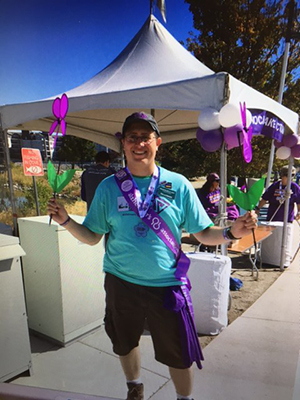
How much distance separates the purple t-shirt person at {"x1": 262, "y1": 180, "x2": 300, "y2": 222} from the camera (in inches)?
198

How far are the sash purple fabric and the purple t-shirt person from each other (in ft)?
13.2

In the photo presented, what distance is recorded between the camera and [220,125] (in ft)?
7.80

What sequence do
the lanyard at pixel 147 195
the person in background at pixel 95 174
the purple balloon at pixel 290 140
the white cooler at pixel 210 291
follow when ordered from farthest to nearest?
the purple balloon at pixel 290 140
the person in background at pixel 95 174
the white cooler at pixel 210 291
the lanyard at pixel 147 195

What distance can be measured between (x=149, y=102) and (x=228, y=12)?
1832mm

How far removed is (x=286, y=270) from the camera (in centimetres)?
493

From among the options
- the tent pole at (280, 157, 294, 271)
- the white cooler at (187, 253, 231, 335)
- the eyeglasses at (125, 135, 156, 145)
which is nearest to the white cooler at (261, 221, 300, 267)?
the tent pole at (280, 157, 294, 271)

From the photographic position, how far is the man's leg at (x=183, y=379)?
5.22ft

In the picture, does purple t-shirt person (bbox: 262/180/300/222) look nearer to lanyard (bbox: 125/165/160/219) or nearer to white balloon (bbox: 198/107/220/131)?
white balloon (bbox: 198/107/220/131)

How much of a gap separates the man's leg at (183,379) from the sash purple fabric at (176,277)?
66 millimetres

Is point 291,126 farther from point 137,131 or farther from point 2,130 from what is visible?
point 2,130

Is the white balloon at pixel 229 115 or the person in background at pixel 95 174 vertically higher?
the white balloon at pixel 229 115

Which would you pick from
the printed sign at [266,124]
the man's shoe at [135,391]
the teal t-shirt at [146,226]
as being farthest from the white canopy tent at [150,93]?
the man's shoe at [135,391]

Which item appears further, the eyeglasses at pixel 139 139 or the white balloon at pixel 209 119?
the white balloon at pixel 209 119

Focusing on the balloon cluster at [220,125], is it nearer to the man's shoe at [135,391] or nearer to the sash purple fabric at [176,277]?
the sash purple fabric at [176,277]
